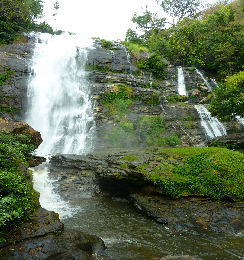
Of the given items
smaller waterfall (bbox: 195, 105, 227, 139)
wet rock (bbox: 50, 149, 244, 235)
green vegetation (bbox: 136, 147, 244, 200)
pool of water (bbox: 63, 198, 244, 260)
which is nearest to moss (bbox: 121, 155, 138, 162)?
wet rock (bbox: 50, 149, 244, 235)

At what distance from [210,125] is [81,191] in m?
11.4

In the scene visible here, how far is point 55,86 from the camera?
18.9 meters

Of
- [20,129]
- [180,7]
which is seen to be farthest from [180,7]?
[20,129]

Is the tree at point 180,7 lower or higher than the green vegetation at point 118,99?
higher

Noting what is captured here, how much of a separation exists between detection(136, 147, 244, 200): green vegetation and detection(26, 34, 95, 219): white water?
19.4 feet

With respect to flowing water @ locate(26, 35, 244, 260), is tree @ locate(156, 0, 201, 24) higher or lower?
higher

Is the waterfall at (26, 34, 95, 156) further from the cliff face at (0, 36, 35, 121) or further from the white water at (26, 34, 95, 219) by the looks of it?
the cliff face at (0, 36, 35, 121)

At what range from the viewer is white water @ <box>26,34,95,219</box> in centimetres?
1515

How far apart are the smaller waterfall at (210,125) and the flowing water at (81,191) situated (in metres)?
8.47

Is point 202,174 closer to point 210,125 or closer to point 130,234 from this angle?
point 130,234

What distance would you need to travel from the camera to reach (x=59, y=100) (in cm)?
1814

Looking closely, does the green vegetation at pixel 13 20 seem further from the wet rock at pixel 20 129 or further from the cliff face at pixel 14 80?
the wet rock at pixel 20 129

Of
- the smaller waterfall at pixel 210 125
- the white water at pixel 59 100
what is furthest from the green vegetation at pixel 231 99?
the white water at pixel 59 100

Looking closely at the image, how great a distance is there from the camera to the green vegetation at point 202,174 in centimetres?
724
